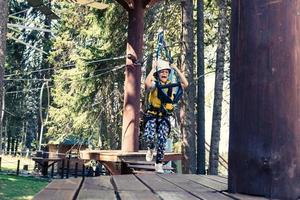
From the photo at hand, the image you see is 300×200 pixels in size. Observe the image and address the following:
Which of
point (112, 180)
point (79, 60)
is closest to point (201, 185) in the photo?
point (112, 180)

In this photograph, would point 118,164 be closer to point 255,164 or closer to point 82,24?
point 255,164

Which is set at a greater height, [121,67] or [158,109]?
[121,67]

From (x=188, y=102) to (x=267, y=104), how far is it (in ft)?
28.2

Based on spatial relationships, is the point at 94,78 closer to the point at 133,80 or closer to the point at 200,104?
the point at 200,104

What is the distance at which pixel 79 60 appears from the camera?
43.0 feet

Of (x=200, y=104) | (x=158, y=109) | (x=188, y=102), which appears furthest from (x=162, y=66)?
(x=200, y=104)

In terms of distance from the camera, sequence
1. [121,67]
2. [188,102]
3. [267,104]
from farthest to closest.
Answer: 1. [188,102]
2. [121,67]
3. [267,104]

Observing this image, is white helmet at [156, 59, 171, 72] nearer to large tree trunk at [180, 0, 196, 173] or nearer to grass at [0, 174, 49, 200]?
large tree trunk at [180, 0, 196, 173]

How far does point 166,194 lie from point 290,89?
67 cm

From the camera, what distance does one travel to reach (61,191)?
1.84 m

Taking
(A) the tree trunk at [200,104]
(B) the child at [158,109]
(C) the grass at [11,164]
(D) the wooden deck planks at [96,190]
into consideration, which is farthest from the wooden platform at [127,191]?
(C) the grass at [11,164]

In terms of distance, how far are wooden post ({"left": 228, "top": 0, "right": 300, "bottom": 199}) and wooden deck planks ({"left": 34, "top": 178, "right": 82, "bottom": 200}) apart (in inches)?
27.1

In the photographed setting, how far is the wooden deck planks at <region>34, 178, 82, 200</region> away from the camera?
5.43ft

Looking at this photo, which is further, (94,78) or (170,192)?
(94,78)
